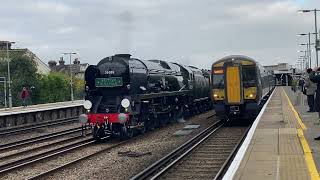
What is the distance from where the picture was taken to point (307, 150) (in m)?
11.4

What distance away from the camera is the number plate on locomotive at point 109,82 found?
64.0ft

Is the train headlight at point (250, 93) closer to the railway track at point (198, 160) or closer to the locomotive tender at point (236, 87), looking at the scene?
the locomotive tender at point (236, 87)

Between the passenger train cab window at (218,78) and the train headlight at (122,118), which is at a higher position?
the passenger train cab window at (218,78)

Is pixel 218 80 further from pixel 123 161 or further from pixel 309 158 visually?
pixel 309 158

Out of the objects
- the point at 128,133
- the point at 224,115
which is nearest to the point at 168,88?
the point at 224,115

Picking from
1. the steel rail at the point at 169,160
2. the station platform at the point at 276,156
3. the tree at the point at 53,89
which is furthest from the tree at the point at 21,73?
the station platform at the point at 276,156

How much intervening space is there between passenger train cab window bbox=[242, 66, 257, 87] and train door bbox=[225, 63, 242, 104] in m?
0.28

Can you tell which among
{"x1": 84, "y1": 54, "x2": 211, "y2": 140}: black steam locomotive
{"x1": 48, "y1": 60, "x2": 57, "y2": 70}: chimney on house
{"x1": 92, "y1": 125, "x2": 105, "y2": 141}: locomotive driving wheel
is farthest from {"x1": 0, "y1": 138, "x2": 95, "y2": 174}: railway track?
{"x1": 48, "y1": 60, "x2": 57, "y2": 70}: chimney on house

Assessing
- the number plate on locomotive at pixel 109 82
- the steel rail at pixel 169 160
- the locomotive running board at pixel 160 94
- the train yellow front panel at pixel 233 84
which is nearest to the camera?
the steel rail at pixel 169 160

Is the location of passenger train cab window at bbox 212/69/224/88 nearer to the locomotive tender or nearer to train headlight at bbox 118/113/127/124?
the locomotive tender

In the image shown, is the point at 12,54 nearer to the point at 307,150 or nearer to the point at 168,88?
the point at 168,88

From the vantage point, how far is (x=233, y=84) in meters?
22.5

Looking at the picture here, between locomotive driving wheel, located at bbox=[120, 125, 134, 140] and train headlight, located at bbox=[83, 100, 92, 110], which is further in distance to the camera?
train headlight, located at bbox=[83, 100, 92, 110]

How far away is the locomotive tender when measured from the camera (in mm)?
22469
